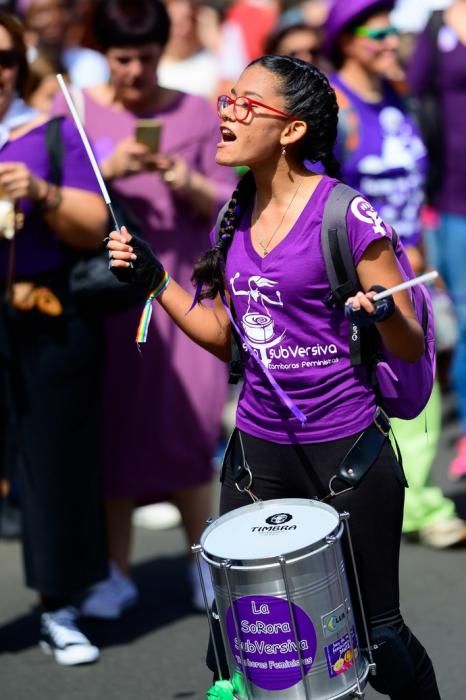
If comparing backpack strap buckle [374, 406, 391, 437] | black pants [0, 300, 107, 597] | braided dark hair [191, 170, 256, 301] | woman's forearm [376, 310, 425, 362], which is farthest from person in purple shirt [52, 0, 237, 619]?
woman's forearm [376, 310, 425, 362]

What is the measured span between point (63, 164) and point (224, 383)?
3.94 ft

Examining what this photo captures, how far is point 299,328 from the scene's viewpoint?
3.61m

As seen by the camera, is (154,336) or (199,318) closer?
(199,318)

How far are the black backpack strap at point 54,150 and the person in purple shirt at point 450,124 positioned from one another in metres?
2.38

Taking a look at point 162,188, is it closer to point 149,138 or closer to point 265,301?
point 149,138

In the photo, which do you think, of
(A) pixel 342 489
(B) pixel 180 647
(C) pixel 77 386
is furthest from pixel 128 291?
(A) pixel 342 489

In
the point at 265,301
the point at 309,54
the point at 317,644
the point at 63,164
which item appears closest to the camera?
the point at 317,644

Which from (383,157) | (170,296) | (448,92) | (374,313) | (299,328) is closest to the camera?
(374,313)

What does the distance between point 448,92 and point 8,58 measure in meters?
2.50

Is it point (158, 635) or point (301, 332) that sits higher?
point (301, 332)

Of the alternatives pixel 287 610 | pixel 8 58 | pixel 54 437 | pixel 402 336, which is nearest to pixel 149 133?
pixel 8 58

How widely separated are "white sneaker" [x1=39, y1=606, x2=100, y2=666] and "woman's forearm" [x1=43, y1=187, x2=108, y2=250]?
1251 mm

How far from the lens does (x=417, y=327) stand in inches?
137

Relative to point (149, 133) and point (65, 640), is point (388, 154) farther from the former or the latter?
point (65, 640)
